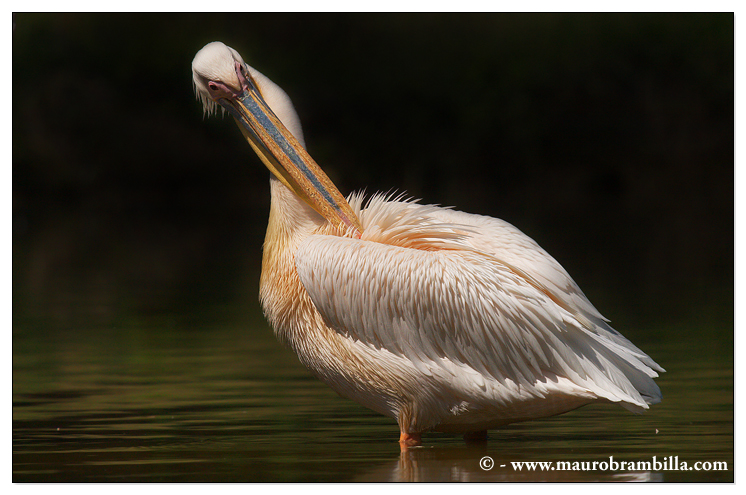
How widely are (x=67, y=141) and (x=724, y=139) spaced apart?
15124mm

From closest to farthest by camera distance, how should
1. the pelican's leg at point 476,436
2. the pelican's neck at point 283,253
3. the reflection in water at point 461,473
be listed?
the reflection in water at point 461,473
the pelican's neck at point 283,253
the pelican's leg at point 476,436

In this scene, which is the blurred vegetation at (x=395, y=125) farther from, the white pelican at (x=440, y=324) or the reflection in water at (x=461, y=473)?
the reflection in water at (x=461, y=473)

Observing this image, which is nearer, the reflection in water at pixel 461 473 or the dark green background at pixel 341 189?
the reflection in water at pixel 461 473

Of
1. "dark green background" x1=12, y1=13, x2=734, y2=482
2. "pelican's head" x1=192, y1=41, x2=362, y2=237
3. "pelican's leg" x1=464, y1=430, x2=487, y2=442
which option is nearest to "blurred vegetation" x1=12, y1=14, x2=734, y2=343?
"dark green background" x1=12, y1=13, x2=734, y2=482

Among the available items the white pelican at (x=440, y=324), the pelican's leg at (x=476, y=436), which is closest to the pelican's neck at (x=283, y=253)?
the white pelican at (x=440, y=324)

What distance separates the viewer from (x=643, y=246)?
14727mm

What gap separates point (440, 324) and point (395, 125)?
2173 centimetres

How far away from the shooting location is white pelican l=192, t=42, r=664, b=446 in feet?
14.4

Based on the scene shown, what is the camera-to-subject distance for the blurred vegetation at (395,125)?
19078 mm

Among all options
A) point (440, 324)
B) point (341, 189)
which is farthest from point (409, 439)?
point (341, 189)

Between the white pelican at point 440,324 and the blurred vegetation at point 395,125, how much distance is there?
10.5m

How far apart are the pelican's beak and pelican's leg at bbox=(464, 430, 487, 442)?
48.2 inches

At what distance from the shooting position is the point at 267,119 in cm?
498

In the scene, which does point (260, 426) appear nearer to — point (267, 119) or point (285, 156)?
point (285, 156)
